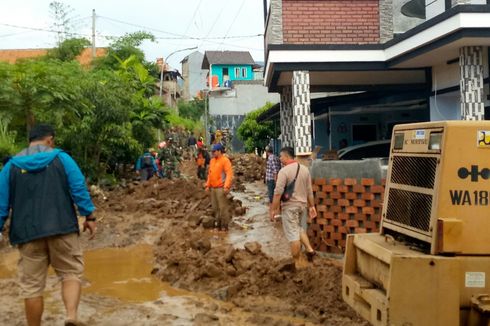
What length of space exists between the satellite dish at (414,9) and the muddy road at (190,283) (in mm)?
8958

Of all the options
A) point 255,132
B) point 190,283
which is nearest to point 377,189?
point 190,283

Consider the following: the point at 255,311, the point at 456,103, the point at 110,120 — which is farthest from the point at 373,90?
the point at 255,311

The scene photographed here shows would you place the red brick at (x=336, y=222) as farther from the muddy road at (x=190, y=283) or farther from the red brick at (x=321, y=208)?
the muddy road at (x=190, y=283)

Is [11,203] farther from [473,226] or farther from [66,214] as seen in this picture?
[473,226]

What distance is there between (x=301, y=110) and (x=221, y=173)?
2.53m

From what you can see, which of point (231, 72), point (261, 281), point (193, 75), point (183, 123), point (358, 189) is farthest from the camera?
point (193, 75)

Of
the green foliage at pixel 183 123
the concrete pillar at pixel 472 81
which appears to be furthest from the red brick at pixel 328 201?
the green foliage at pixel 183 123

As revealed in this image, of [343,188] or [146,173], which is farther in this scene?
[146,173]

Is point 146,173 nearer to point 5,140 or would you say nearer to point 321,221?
point 5,140

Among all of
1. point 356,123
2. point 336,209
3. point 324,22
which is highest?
point 324,22

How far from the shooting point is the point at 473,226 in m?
3.99

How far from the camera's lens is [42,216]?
4965 millimetres

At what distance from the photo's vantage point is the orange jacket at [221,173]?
37.5ft

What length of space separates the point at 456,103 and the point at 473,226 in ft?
35.3
